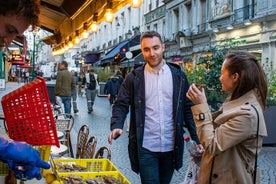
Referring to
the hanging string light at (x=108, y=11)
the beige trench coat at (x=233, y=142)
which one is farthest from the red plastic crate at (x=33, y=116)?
the hanging string light at (x=108, y=11)

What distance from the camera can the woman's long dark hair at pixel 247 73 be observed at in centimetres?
281

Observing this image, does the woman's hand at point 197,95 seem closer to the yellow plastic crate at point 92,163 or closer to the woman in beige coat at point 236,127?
the woman in beige coat at point 236,127

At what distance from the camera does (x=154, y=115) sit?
12.7ft

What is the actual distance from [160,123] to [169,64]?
659mm

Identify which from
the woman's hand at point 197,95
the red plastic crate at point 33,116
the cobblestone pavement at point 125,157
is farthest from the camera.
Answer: the cobblestone pavement at point 125,157

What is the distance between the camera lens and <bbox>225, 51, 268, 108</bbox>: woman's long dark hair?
9.23 feet

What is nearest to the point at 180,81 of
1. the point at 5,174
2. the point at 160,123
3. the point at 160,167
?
the point at 160,123

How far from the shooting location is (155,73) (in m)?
3.99

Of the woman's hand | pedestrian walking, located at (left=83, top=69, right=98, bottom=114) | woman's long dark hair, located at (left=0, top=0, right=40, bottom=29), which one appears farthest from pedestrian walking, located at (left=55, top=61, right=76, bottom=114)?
woman's long dark hair, located at (left=0, top=0, right=40, bottom=29)

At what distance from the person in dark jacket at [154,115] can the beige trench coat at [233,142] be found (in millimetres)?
968

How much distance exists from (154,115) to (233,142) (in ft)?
4.14

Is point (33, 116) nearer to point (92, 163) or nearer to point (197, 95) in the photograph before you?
point (197, 95)

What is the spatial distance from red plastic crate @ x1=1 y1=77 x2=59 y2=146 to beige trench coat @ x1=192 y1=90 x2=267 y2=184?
47.6 inches

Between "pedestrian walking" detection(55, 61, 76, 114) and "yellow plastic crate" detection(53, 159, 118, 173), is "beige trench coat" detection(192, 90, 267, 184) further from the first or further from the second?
"pedestrian walking" detection(55, 61, 76, 114)
